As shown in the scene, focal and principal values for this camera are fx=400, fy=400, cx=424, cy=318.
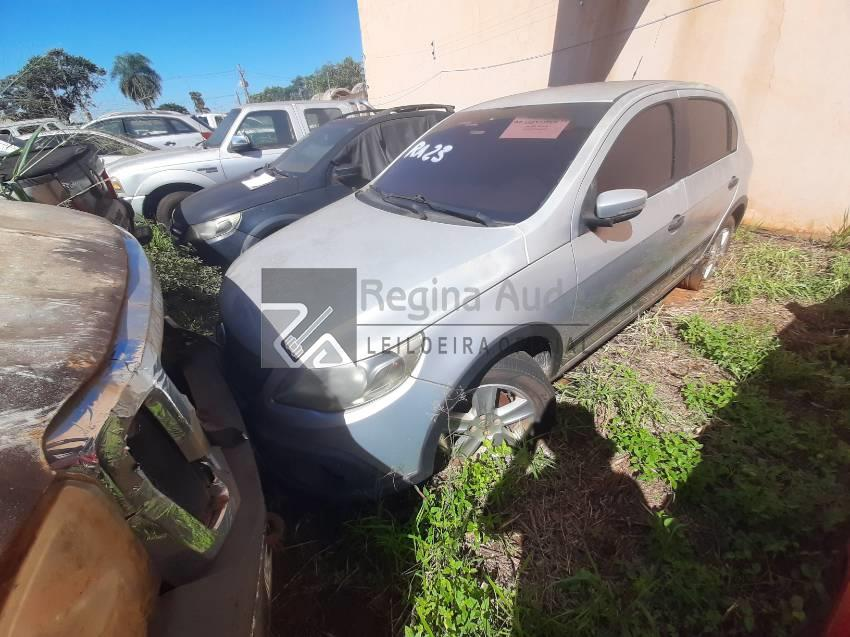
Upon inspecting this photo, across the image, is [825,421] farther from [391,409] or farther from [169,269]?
[169,269]

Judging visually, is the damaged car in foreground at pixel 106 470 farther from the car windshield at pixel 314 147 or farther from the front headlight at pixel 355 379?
the car windshield at pixel 314 147

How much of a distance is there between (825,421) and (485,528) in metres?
1.88

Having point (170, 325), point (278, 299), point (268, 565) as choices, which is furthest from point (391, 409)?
point (170, 325)

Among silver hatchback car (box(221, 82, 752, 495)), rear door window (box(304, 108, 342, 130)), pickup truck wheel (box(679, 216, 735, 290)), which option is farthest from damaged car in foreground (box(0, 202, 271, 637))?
rear door window (box(304, 108, 342, 130))

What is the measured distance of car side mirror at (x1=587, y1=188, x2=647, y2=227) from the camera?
1.87m

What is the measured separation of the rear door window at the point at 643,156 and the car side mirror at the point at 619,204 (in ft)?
0.52

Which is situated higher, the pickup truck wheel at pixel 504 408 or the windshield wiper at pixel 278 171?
the windshield wiper at pixel 278 171

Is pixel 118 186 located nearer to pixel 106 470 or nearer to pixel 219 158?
pixel 219 158

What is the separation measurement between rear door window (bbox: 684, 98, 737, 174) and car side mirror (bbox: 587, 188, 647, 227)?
1057 mm

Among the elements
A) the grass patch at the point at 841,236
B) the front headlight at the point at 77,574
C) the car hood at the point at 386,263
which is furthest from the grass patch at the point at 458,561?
the grass patch at the point at 841,236

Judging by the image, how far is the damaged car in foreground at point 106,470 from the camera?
2.03ft

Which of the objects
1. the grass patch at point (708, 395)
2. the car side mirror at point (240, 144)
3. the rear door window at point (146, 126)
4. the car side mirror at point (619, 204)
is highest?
the rear door window at point (146, 126)

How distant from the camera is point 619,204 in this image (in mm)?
1867

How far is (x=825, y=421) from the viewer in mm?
2076
